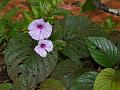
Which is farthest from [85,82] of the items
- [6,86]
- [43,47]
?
[6,86]

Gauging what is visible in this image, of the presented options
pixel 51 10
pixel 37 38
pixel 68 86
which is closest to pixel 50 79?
pixel 68 86

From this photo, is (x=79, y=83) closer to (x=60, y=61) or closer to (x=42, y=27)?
(x=60, y=61)

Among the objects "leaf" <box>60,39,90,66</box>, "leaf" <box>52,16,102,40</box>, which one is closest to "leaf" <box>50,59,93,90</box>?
"leaf" <box>60,39,90,66</box>

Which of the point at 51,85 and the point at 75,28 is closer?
the point at 51,85

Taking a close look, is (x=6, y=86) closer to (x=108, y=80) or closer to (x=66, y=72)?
(x=66, y=72)

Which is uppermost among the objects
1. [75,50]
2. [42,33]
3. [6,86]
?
[42,33]

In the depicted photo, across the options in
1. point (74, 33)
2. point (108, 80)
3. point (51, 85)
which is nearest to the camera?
point (108, 80)
